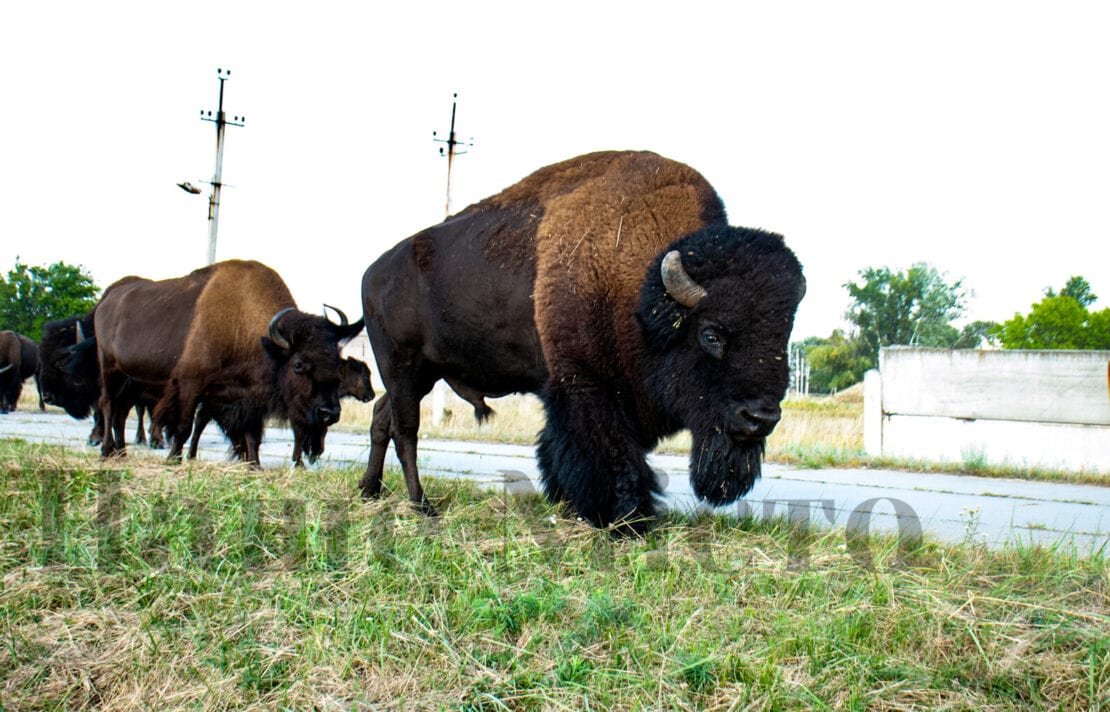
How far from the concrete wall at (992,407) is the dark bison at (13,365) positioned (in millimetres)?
20117

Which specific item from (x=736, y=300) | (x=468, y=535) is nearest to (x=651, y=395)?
(x=736, y=300)

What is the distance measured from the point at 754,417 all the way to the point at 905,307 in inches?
2464

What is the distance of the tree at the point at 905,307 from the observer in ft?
197

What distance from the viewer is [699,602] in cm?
321

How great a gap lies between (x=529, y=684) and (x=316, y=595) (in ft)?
3.38

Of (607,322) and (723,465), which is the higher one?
(607,322)

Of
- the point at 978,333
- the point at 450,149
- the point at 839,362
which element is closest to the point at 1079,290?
the point at 978,333

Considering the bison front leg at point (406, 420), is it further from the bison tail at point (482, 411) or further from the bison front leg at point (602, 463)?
the bison front leg at point (602, 463)

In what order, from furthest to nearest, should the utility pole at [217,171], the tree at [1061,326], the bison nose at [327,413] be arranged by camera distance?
the tree at [1061,326] < the utility pole at [217,171] < the bison nose at [327,413]

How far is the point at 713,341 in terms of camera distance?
4066 millimetres

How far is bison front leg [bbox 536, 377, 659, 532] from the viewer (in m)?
4.44

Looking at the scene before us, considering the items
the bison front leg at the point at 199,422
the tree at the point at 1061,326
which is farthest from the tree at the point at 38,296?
the tree at the point at 1061,326

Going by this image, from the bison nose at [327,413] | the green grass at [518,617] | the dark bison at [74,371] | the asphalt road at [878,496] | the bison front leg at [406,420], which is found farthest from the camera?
the dark bison at [74,371]

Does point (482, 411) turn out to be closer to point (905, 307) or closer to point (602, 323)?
point (602, 323)
